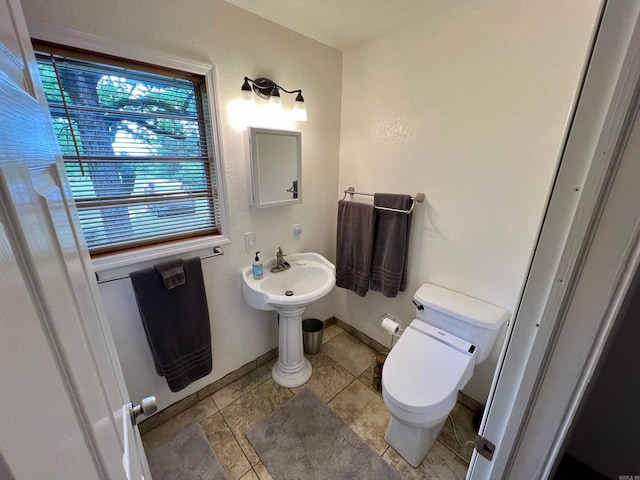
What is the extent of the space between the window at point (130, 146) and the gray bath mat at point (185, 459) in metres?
1.14

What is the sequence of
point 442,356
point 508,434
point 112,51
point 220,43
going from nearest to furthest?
point 508,434 < point 112,51 < point 220,43 < point 442,356

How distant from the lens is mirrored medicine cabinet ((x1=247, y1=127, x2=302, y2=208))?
60.4 inches

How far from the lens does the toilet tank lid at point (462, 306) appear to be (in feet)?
4.63

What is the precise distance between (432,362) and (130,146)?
6.14ft

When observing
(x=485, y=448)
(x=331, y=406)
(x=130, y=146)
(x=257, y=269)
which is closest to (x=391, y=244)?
(x=257, y=269)

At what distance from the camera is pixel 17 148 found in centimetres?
29

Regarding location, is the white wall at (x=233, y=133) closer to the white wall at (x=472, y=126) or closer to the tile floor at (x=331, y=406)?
the tile floor at (x=331, y=406)

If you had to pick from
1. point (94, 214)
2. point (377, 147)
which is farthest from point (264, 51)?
point (94, 214)

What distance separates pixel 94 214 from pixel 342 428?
1.76 meters

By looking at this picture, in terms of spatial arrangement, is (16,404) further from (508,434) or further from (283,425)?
(283,425)

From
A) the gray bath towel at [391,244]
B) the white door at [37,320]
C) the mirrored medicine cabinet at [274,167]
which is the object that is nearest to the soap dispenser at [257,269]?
the mirrored medicine cabinet at [274,167]

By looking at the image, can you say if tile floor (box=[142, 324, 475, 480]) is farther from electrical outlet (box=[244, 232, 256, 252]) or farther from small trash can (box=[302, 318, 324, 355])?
electrical outlet (box=[244, 232, 256, 252])

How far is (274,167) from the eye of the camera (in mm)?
1649

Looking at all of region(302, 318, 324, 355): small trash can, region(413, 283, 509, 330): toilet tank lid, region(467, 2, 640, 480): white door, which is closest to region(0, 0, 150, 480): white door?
region(467, 2, 640, 480): white door
